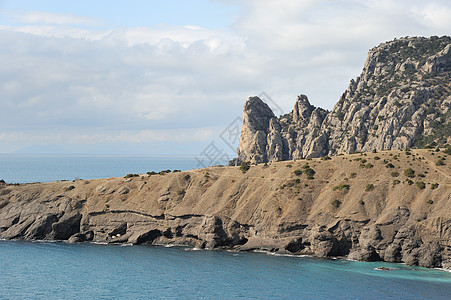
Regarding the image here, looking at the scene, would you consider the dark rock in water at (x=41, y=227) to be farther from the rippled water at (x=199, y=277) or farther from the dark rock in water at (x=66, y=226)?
the rippled water at (x=199, y=277)

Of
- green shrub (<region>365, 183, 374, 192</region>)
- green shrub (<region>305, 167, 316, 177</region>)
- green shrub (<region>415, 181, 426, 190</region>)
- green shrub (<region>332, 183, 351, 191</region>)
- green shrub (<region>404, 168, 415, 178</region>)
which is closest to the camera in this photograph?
green shrub (<region>415, 181, 426, 190</region>)

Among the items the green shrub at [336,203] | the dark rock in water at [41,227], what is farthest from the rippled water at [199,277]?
the green shrub at [336,203]

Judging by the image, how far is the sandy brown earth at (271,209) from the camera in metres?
92.7

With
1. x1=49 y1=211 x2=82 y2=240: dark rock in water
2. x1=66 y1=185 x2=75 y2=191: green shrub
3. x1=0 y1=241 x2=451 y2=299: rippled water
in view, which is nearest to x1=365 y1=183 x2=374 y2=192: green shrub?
x1=0 y1=241 x2=451 y2=299: rippled water

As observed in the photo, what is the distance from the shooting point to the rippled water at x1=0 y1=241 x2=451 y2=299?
72.0 meters

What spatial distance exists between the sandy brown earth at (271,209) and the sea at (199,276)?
Result: 5085 millimetres

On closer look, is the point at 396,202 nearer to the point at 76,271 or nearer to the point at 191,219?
the point at 191,219

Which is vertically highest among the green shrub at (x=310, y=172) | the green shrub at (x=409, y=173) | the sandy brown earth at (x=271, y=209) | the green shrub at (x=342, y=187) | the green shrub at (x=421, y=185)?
the green shrub at (x=409, y=173)

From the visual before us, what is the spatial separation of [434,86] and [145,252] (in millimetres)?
146431

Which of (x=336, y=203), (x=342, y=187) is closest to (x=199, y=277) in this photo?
(x=336, y=203)

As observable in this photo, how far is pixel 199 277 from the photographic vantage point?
266ft

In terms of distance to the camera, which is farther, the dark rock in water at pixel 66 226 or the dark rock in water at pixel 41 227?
the dark rock in water at pixel 41 227

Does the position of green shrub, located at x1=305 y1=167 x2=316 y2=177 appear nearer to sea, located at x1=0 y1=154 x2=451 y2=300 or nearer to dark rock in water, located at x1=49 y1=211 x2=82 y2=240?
sea, located at x1=0 y1=154 x2=451 y2=300

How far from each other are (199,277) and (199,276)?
626 mm
